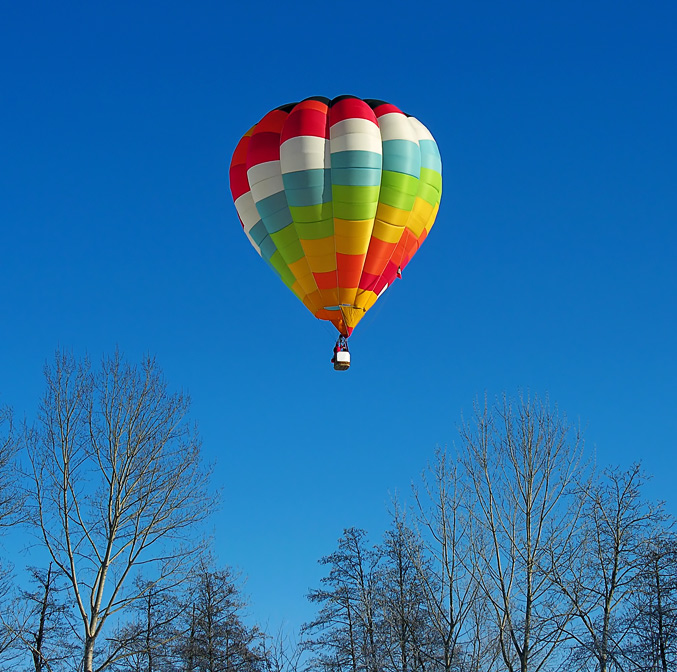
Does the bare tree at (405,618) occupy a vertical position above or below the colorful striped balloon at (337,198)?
below

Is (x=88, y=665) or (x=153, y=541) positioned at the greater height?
(x=153, y=541)

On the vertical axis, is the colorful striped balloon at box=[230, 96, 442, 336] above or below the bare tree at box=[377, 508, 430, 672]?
above

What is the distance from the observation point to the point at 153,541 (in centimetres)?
1878

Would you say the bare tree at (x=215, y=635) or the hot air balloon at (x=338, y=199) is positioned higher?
the hot air balloon at (x=338, y=199)

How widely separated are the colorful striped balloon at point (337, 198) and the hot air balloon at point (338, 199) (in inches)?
0.9

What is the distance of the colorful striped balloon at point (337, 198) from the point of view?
2139cm

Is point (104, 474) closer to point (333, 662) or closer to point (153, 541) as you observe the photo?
point (153, 541)

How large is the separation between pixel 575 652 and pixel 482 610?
380 cm

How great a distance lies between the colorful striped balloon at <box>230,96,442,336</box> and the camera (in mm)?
21391

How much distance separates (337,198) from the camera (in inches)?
838

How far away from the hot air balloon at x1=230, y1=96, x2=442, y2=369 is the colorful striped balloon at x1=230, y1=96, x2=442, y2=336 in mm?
23

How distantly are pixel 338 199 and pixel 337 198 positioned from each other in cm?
3

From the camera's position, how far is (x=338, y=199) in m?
21.3

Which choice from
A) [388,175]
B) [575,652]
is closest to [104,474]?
[388,175]
